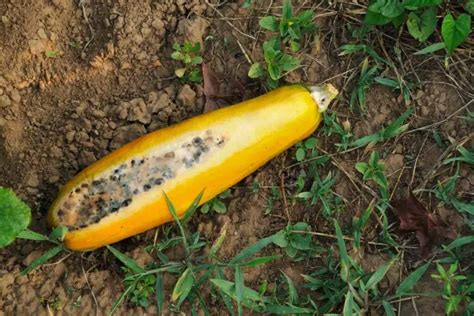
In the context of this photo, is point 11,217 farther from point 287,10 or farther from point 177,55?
point 287,10

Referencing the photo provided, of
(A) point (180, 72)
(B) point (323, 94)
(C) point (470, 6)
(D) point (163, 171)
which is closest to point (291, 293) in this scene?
(D) point (163, 171)

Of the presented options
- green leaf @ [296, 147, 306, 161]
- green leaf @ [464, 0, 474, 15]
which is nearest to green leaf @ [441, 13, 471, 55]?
green leaf @ [464, 0, 474, 15]

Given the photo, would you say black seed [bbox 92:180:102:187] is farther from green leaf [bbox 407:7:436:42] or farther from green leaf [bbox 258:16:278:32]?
green leaf [bbox 407:7:436:42]

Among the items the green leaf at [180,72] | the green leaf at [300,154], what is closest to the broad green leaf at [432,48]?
the green leaf at [300,154]

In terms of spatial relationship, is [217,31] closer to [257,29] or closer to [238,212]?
[257,29]

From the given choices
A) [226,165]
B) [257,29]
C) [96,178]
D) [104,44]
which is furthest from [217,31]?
[96,178]

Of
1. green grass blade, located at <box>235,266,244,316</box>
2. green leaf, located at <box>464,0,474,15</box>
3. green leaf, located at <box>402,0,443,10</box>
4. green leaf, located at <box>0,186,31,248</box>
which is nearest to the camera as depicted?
green leaf, located at <box>0,186,31,248</box>

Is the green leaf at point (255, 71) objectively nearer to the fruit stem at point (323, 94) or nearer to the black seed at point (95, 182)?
the fruit stem at point (323, 94)
